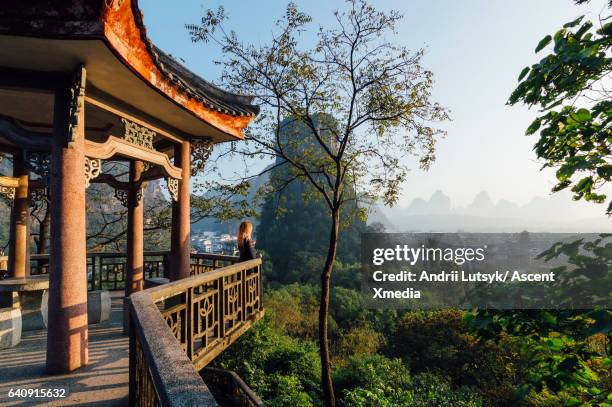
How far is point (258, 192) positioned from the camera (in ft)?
42.3

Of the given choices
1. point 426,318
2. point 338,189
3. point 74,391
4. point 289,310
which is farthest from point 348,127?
point 289,310

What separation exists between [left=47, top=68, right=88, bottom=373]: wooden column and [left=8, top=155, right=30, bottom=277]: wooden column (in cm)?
480

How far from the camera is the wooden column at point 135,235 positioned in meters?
6.81

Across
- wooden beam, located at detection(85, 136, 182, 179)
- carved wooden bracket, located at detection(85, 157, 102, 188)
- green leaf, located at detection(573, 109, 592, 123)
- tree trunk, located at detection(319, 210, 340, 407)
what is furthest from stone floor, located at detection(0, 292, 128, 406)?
tree trunk, located at detection(319, 210, 340, 407)

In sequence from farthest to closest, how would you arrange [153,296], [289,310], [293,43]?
[289,310]
[293,43]
[153,296]

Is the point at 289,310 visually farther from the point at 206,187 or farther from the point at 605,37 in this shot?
the point at 605,37

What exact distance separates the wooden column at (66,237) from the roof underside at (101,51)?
34 centimetres

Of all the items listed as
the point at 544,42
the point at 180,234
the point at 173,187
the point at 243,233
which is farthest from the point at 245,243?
the point at 544,42

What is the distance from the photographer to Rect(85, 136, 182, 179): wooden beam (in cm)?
453

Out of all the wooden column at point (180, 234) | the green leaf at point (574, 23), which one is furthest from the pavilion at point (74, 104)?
the green leaf at point (574, 23)

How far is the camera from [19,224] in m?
7.83

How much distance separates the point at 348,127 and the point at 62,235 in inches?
353

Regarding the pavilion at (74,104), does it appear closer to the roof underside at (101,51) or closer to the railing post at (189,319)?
the roof underside at (101,51)

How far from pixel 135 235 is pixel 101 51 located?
164 inches
